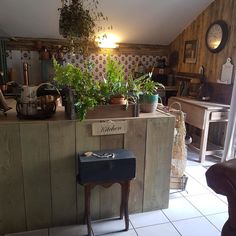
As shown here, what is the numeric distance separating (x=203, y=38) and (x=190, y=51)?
39 centimetres

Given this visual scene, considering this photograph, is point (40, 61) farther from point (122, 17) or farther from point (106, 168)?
point (106, 168)

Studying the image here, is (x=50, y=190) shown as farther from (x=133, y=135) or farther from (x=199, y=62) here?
(x=199, y=62)

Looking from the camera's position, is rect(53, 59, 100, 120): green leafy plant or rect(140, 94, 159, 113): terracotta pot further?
rect(140, 94, 159, 113): terracotta pot

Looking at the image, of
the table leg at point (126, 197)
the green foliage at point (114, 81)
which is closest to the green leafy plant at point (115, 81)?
the green foliage at point (114, 81)

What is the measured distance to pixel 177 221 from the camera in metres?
2.14

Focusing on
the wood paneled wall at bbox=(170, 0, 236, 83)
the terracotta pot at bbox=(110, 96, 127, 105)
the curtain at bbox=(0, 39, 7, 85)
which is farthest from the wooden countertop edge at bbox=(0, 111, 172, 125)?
the curtain at bbox=(0, 39, 7, 85)

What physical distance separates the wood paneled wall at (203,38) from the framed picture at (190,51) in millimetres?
70

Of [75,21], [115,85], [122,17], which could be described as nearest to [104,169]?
[115,85]

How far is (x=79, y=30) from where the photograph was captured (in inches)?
110

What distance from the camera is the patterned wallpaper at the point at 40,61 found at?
A: 14.4 feet

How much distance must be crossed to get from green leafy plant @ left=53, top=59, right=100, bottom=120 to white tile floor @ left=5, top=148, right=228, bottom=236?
970mm

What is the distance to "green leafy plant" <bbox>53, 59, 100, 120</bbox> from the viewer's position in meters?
1.79

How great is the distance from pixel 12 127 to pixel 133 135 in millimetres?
942

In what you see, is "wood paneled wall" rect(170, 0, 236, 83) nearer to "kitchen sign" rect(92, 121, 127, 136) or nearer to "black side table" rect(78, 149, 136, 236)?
"kitchen sign" rect(92, 121, 127, 136)
